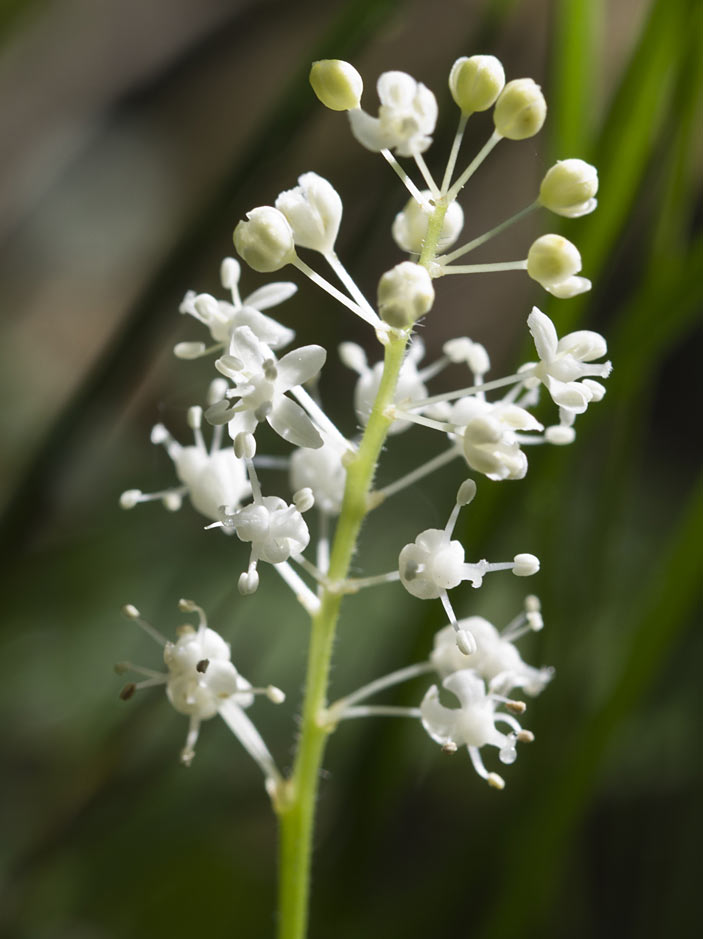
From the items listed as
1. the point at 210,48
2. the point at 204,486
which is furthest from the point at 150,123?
the point at 204,486

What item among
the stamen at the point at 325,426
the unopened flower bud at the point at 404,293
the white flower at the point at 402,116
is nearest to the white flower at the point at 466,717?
the stamen at the point at 325,426

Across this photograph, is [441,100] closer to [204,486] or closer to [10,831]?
[204,486]

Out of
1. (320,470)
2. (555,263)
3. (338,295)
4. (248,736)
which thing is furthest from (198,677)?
(555,263)

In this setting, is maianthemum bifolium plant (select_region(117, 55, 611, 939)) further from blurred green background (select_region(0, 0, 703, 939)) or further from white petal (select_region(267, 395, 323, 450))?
blurred green background (select_region(0, 0, 703, 939))

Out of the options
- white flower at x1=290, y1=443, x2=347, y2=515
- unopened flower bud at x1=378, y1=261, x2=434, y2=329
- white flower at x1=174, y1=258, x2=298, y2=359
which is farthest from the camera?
white flower at x1=290, y1=443, x2=347, y2=515

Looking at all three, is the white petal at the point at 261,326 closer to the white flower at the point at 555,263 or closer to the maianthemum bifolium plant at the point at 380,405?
the maianthemum bifolium plant at the point at 380,405

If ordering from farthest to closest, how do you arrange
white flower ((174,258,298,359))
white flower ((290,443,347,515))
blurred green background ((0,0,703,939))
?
blurred green background ((0,0,703,939)) < white flower ((290,443,347,515)) < white flower ((174,258,298,359))

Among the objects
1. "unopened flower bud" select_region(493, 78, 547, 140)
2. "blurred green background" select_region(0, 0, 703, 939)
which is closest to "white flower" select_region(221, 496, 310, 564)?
"unopened flower bud" select_region(493, 78, 547, 140)
